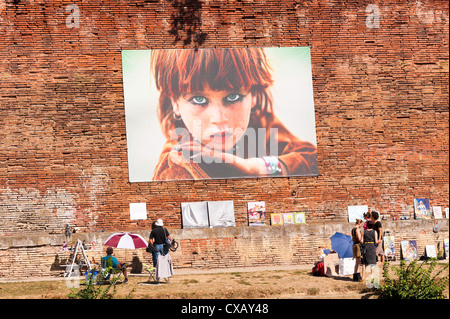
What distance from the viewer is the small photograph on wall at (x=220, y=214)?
59.0ft

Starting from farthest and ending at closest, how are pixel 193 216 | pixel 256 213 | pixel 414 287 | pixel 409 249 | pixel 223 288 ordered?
pixel 409 249 < pixel 256 213 < pixel 193 216 < pixel 223 288 < pixel 414 287

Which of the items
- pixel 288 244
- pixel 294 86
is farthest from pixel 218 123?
pixel 288 244

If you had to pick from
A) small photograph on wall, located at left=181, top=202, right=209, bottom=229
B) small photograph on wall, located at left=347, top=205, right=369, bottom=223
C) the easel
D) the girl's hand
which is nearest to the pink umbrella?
the easel

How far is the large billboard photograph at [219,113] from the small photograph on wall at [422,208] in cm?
322

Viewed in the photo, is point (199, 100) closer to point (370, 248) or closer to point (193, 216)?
point (193, 216)

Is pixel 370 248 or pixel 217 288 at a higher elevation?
pixel 370 248

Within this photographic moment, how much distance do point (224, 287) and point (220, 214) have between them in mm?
4061

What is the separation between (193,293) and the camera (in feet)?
44.4

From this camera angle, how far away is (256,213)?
18.2m

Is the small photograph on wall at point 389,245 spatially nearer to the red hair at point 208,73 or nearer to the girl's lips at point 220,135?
the red hair at point 208,73

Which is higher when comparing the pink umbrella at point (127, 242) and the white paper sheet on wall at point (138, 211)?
the white paper sheet on wall at point (138, 211)

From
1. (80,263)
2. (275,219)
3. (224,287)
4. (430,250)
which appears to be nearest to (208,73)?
(275,219)

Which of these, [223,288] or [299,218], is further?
[299,218]

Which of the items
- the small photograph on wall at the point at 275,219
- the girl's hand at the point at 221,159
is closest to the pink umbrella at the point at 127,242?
the girl's hand at the point at 221,159
